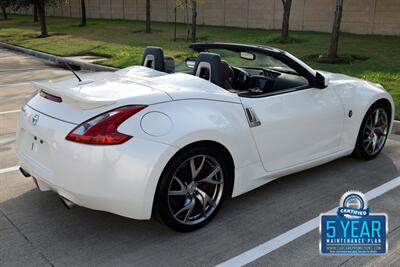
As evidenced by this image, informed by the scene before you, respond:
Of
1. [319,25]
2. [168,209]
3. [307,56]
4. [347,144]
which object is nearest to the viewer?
[168,209]

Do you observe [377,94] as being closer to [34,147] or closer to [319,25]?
[34,147]

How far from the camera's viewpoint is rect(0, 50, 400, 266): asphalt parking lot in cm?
312

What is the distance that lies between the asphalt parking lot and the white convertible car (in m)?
0.24

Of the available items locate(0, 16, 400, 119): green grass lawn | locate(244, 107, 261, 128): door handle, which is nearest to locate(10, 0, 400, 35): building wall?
locate(0, 16, 400, 119): green grass lawn

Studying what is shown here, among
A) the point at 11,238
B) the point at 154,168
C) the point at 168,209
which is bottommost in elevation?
the point at 11,238

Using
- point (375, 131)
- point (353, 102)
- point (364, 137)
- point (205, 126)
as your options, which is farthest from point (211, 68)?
point (375, 131)

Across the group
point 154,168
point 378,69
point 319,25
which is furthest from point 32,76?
point 319,25

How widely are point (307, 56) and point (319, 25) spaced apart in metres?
7.91

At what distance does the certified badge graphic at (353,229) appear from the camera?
326 centimetres

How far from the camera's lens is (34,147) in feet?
11.2

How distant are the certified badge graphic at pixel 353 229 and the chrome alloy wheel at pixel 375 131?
119cm

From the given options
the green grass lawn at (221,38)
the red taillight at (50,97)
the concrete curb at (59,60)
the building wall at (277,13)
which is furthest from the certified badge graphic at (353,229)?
the building wall at (277,13)

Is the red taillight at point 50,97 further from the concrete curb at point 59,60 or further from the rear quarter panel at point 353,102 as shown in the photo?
the concrete curb at point 59,60

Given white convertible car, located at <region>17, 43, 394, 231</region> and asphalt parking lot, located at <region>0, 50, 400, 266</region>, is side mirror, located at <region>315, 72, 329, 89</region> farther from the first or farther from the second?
asphalt parking lot, located at <region>0, 50, 400, 266</region>
